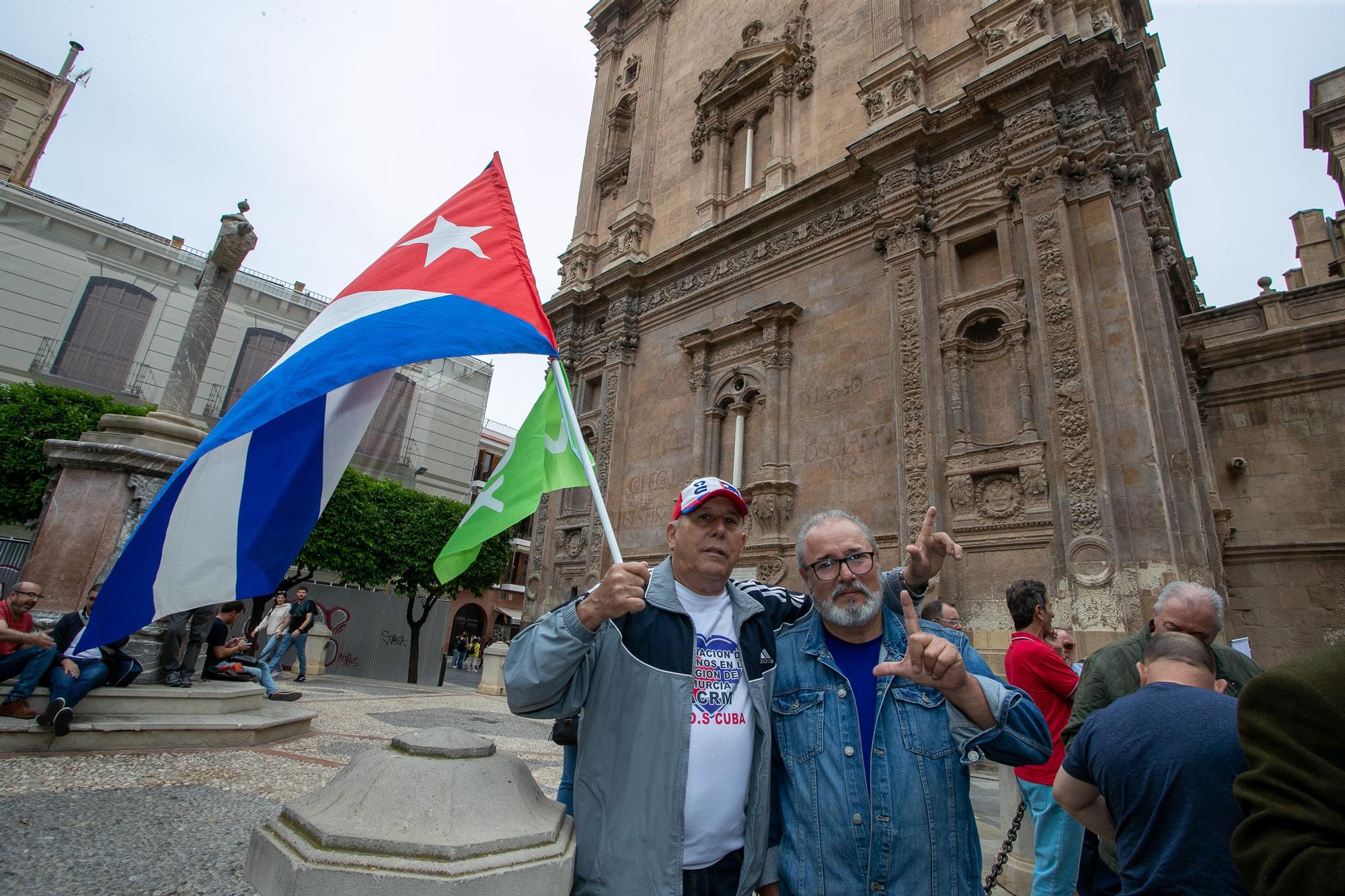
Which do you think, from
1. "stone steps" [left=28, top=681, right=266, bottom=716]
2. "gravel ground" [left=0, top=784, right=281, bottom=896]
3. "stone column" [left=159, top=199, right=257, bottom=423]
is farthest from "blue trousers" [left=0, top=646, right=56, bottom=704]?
"stone column" [left=159, top=199, right=257, bottom=423]

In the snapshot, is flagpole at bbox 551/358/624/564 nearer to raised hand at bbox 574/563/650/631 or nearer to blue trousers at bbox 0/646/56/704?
raised hand at bbox 574/563/650/631

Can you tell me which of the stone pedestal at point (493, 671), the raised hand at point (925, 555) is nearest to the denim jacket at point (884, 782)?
the raised hand at point (925, 555)

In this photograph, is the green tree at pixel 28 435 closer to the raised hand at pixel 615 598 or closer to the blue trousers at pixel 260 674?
the blue trousers at pixel 260 674

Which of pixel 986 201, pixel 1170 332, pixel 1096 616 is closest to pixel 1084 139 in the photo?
pixel 986 201

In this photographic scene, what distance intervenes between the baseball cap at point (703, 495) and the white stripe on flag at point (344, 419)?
4.87 ft

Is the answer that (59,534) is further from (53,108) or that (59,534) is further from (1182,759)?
(53,108)

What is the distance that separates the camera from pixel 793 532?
10688 millimetres

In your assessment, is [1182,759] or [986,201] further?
[986,201]

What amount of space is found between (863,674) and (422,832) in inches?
54.3

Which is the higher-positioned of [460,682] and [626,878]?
[626,878]

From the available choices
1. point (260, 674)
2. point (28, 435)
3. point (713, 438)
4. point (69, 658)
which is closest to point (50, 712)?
point (69, 658)

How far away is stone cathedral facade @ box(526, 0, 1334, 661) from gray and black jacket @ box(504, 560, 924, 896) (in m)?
6.95

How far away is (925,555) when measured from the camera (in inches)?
90.1

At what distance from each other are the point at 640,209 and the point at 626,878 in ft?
53.7
